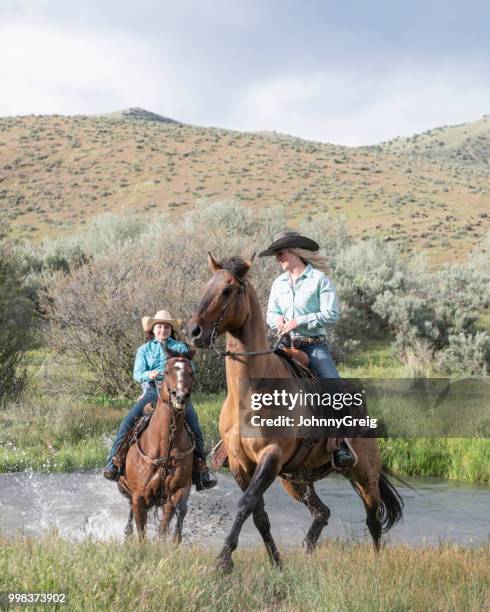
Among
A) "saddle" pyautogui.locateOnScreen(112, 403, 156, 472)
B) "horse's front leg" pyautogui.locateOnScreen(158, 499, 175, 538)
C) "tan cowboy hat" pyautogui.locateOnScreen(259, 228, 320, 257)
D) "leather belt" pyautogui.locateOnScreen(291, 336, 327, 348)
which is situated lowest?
"horse's front leg" pyautogui.locateOnScreen(158, 499, 175, 538)

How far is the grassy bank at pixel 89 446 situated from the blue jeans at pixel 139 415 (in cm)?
578

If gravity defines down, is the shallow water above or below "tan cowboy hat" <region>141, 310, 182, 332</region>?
below

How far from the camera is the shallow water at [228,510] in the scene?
11.0 m

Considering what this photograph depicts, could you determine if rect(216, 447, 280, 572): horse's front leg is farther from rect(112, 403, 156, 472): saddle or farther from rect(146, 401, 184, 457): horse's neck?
rect(112, 403, 156, 472): saddle

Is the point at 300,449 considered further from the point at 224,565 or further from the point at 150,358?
the point at 150,358

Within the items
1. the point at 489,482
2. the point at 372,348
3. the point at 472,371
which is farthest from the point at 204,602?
the point at 372,348

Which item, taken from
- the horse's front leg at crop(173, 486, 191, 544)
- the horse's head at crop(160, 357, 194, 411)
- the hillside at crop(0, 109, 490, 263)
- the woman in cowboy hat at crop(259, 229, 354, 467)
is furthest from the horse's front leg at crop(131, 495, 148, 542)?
the hillside at crop(0, 109, 490, 263)

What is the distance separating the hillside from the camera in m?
56.8

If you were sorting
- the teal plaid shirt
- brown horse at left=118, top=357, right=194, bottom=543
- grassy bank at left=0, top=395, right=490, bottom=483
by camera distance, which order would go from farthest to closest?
1. grassy bank at left=0, top=395, right=490, bottom=483
2. the teal plaid shirt
3. brown horse at left=118, top=357, right=194, bottom=543

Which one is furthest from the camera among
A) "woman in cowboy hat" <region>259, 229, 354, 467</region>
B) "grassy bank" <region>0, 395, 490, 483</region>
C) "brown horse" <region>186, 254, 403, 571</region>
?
"grassy bank" <region>0, 395, 490, 483</region>

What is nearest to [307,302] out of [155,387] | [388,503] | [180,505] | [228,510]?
[155,387]

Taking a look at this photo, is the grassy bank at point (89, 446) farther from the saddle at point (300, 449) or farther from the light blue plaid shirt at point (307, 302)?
the light blue plaid shirt at point (307, 302)

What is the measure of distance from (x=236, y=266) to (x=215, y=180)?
59117mm

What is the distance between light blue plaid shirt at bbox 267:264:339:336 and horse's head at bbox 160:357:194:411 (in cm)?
92
